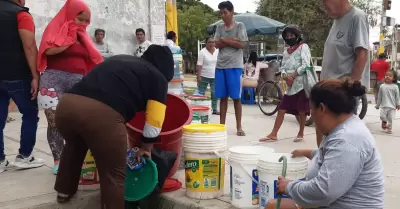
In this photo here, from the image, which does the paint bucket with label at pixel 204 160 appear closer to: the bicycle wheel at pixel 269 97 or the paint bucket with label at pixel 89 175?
the paint bucket with label at pixel 89 175

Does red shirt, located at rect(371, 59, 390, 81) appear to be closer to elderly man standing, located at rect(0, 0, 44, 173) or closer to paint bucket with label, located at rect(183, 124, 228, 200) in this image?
paint bucket with label, located at rect(183, 124, 228, 200)

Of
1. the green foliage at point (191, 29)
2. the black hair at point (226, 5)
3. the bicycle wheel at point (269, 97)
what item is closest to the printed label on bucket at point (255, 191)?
the black hair at point (226, 5)

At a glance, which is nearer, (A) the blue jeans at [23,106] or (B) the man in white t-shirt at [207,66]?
(A) the blue jeans at [23,106]

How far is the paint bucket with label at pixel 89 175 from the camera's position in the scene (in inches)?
145

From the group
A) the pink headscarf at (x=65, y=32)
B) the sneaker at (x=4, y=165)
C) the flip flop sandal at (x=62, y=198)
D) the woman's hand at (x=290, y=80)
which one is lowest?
the flip flop sandal at (x=62, y=198)

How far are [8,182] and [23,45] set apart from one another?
50.5 inches

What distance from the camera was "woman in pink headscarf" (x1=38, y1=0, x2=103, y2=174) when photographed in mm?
3838

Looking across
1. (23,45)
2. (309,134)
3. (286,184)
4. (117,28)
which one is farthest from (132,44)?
(286,184)

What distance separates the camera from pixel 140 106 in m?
3.15

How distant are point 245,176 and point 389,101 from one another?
5.12 meters

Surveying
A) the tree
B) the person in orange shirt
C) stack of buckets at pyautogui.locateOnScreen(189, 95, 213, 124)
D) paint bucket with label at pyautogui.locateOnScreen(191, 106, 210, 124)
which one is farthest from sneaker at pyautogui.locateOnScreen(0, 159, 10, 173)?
the tree

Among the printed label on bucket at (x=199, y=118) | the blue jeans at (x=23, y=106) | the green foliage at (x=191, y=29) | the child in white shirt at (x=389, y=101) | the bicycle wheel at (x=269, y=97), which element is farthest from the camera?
the green foliage at (x=191, y=29)

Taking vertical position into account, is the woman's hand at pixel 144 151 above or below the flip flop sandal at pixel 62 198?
above

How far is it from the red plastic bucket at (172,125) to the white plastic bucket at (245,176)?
629 mm
